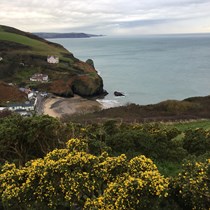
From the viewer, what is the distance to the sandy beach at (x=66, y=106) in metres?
64.3

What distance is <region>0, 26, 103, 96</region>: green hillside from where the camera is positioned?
8769 cm

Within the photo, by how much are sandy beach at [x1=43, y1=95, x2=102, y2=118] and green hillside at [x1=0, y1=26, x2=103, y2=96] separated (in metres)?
7.84

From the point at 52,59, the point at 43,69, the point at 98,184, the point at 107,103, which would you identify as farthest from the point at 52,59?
the point at 98,184

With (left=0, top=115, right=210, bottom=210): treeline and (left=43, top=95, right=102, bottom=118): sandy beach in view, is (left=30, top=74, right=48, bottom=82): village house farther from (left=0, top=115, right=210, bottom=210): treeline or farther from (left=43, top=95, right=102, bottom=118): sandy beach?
(left=0, top=115, right=210, bottom=210): treeline

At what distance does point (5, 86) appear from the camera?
262 feet

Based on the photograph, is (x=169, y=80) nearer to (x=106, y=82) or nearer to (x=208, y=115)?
(x=106, y=82)

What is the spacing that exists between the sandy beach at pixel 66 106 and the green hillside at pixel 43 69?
7.84 meters

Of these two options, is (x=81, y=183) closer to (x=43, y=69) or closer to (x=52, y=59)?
(x=43, y=69)

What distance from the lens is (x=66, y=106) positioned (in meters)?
70.4

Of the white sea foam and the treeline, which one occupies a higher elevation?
the treeline

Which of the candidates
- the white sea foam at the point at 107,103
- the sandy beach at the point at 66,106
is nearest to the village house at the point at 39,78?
the sandy beach at the point at 66,106

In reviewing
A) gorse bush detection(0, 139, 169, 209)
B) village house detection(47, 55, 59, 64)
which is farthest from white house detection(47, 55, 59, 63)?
gorse bush detection(0, 139, 169, 209)

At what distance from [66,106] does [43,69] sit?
126 ft

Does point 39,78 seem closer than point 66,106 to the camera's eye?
No
